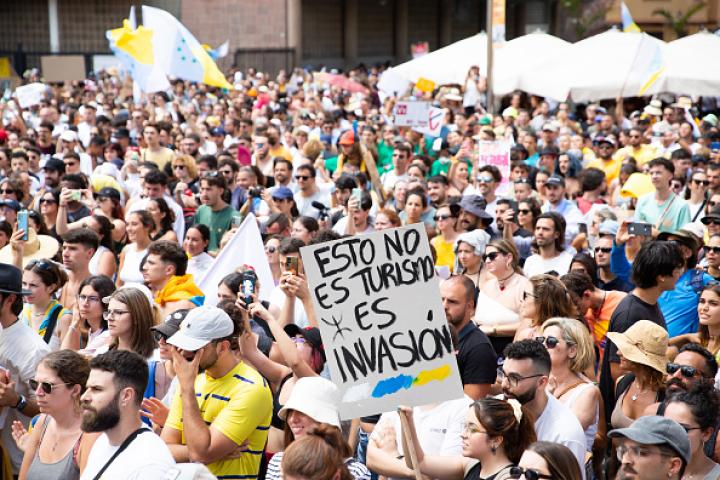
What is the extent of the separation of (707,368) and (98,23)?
39.3 m

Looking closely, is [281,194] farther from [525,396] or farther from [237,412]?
[525,396]

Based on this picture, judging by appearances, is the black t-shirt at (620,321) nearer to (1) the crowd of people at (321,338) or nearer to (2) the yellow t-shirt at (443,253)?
(1) the crowd of people at (321,338)

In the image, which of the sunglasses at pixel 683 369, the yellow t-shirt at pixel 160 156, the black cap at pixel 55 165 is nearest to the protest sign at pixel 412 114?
the yellow t-shirt at pixel 160 156

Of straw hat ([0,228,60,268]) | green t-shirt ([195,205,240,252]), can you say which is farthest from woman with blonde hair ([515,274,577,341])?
green t-shirt ([195,205,240,252])

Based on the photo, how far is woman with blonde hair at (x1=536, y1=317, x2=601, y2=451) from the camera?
5453mm

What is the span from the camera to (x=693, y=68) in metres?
23.3

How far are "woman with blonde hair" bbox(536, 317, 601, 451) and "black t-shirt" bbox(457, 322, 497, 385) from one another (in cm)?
30

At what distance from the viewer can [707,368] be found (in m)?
5.50

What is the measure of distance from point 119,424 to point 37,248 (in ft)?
16.0

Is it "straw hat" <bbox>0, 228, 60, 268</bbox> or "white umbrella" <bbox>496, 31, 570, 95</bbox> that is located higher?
"white umbrella" <bbox>496, 31, 570, 95</bbox>

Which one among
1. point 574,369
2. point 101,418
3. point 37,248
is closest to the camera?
point 101,418

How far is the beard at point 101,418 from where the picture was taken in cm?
439

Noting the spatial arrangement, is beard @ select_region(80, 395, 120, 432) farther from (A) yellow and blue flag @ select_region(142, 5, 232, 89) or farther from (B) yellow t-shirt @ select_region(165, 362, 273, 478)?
(A) yellow and blue flag @ select_region(142, 5, 232, 89)

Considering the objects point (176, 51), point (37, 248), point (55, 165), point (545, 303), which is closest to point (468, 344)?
point (545, 303)
